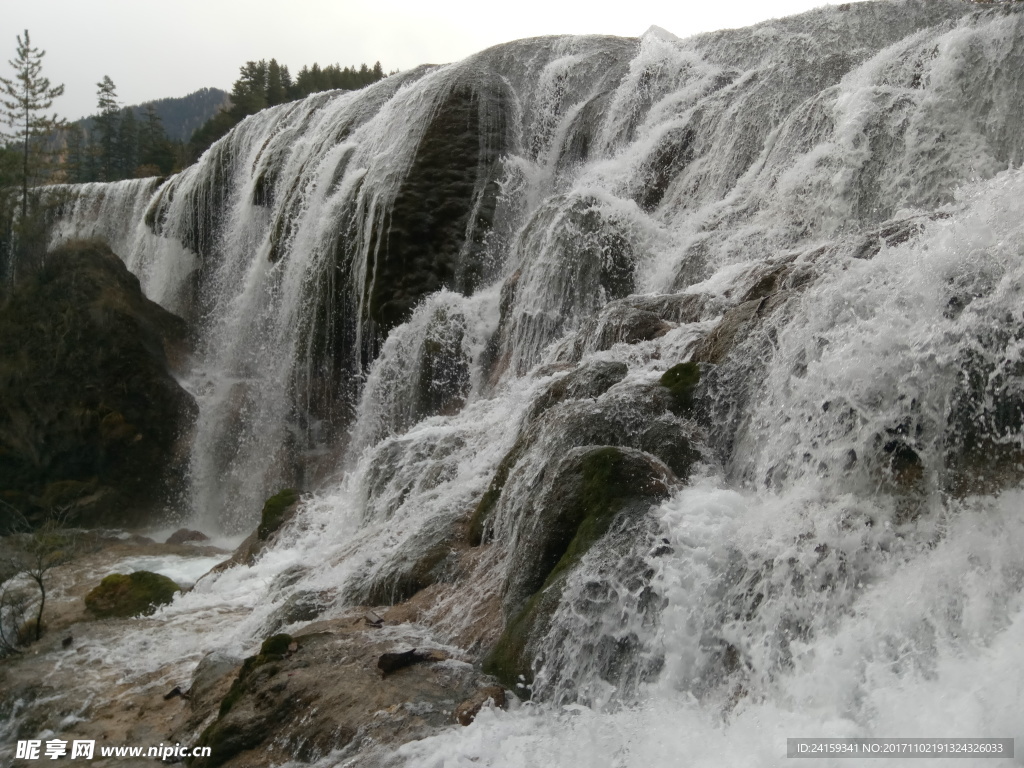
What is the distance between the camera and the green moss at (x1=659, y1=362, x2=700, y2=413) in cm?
711

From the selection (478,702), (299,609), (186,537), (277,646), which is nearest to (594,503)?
(478,702)

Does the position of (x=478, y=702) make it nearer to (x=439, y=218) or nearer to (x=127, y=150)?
(x=439, y=218)

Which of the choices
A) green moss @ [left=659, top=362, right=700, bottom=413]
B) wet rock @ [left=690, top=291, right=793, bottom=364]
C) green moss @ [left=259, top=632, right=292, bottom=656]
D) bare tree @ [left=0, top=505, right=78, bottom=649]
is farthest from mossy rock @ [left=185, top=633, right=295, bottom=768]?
bare tree @ [left=0, top=505, right=78, bottom=649]

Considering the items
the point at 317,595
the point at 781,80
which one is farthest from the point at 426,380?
the point at 781,80

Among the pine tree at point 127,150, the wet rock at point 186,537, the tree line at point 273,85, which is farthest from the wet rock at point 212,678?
the pine tree at point 127,150

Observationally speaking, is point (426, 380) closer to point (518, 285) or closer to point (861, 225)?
point (518, 285)

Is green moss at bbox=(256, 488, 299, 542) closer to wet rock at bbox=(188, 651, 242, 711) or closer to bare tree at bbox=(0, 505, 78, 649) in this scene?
bare tree at bbox=(0, 505, 78, 649)

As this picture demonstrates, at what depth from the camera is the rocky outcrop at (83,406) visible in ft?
60.5

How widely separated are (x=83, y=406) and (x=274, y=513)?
8.18 metres

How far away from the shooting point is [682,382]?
23.8 feet

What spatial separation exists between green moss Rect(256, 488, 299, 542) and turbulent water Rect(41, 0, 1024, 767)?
0.71 meters

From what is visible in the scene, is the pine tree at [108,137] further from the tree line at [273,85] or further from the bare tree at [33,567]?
the bare tree at [33,567]

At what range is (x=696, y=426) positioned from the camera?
22.7 feet

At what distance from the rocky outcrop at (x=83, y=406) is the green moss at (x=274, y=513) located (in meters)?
6.50
